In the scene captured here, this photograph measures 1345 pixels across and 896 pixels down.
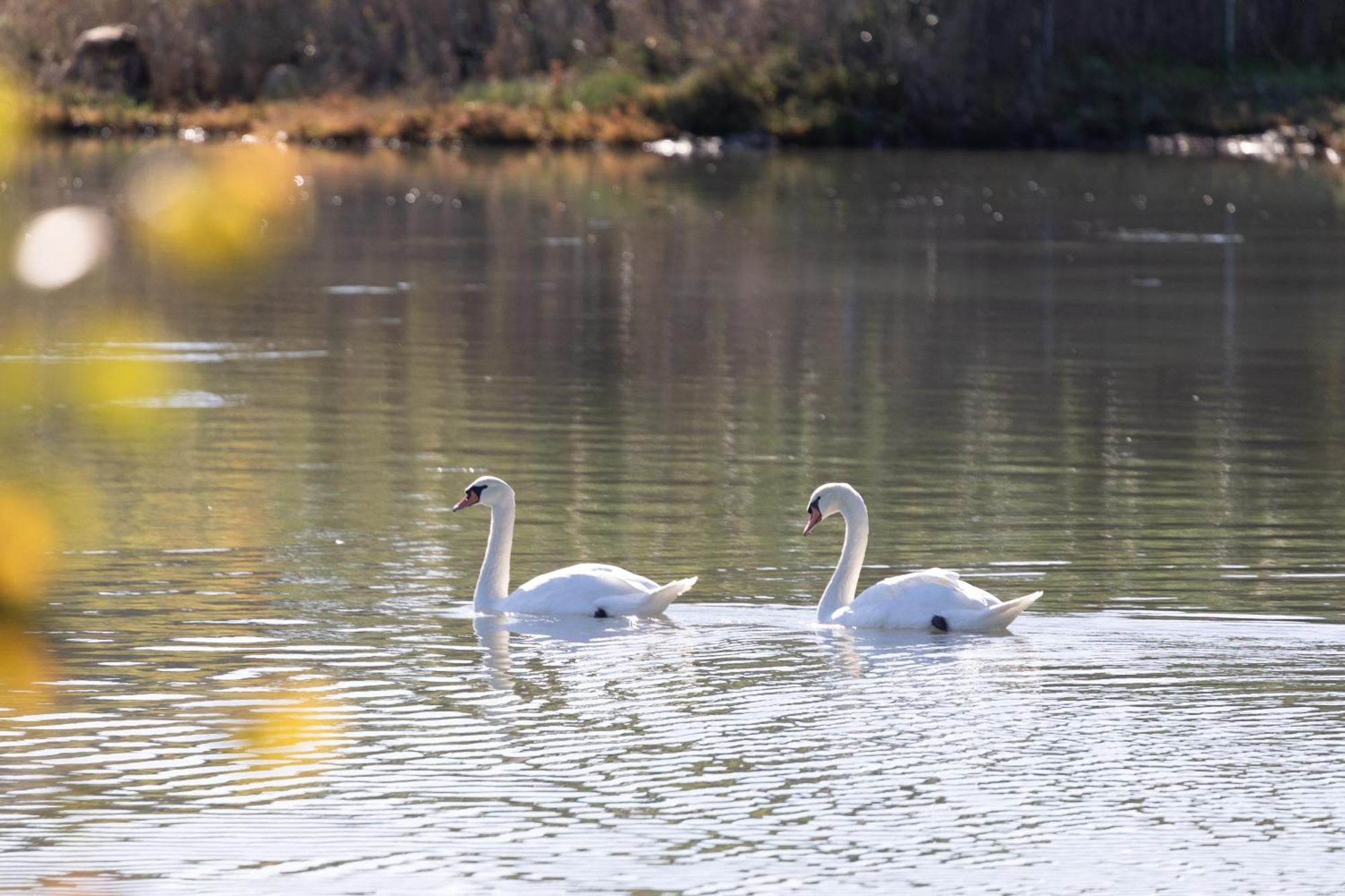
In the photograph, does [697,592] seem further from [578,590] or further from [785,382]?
[785,382]

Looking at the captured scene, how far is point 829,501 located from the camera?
38.4 feet

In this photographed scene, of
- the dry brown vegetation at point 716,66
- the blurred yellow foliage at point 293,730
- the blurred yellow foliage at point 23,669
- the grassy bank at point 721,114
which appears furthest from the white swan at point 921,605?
the dry brown vegetation at point 716,66

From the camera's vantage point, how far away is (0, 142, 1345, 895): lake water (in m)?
7.86

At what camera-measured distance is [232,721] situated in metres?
9.20

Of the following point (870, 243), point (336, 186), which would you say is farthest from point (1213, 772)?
point (336, 186)

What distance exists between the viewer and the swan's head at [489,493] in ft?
38.2

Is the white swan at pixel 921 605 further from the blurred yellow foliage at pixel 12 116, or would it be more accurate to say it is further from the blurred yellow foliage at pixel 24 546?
the blurred yellow foliage at pixel 12 116

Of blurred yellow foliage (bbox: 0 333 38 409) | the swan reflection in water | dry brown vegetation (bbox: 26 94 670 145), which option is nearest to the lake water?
the swan reflection in water

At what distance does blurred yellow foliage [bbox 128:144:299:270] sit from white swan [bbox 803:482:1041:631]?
18.3 meters

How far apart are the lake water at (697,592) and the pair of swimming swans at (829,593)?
127 mm

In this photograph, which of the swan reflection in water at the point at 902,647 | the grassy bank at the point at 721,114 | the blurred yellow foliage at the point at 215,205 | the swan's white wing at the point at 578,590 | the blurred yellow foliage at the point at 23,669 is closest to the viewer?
the blurred yellow foliage at the point at 23,669

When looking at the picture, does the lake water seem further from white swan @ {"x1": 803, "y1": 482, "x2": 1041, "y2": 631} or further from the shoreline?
the shoreline

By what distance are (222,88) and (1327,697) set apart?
4992 cm

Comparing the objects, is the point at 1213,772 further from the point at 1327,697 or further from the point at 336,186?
the point at 336,186
